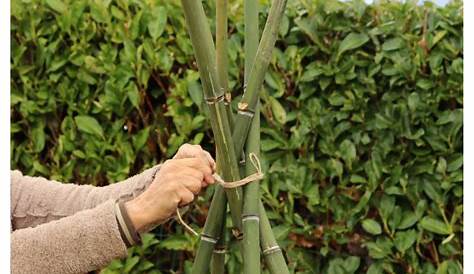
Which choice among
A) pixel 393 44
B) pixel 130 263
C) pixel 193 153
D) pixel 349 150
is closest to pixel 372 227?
pixel 349 150

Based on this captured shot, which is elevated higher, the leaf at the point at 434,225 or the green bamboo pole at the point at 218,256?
the green bamboo pole at the point at 218,256

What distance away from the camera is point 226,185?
1282mm

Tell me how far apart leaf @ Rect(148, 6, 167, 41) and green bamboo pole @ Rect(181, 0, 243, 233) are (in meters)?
1.77

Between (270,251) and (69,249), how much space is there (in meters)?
0.35

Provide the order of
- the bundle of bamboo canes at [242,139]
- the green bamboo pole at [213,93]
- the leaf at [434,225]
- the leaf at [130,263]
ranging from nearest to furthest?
the green bamboo pole at [213,93] < the bundle of bamboo canes at [242,139] < the leaf at [434,225] < the leaf at [130,263]

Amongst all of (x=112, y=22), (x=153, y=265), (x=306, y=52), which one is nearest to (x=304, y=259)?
(x=153, y=265)

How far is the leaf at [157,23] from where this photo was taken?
301 centimetres

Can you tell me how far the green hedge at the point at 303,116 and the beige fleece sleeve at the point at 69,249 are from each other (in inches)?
61.5

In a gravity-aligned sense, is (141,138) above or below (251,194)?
below

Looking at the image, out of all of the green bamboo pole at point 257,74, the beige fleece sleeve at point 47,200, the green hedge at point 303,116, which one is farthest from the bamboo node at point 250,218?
the green hedge at point 303,116

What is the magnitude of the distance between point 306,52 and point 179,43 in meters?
0.48

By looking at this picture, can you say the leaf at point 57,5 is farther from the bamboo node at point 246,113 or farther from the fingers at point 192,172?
the bamboo node at point 246,113

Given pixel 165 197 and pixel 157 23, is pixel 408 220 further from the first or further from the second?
pixel 165 197

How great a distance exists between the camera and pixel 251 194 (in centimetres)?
131
